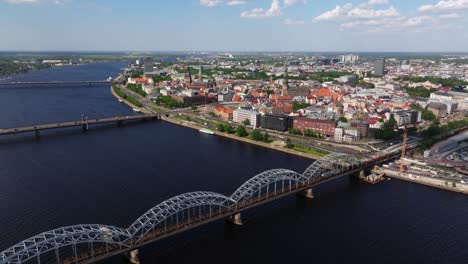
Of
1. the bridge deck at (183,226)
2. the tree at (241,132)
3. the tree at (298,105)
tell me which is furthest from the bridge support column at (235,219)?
the tree at (298,105)

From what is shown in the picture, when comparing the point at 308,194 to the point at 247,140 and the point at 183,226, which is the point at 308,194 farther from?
the point at 247,140

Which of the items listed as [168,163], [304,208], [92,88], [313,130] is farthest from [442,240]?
[92,88]

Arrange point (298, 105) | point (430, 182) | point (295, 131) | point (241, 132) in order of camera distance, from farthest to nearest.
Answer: point (298, 105) < point (295, 131) < point (241, 132) < point (430, 182)

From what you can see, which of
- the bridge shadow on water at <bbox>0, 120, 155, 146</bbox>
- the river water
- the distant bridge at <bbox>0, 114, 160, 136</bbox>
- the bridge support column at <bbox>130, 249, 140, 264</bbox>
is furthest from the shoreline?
the bridge support column at <bbox>130, 249, 140, 264</bbox>

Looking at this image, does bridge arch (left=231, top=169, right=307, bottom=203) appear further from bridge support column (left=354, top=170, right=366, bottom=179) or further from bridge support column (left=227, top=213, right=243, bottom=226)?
bridge support column (left=354, top=170, right=366, bottom=179)

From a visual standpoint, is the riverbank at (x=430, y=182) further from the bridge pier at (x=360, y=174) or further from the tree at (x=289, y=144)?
the tree at (x=289, y=144)

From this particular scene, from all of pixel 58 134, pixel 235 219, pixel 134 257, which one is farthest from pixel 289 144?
pixel 58 134
